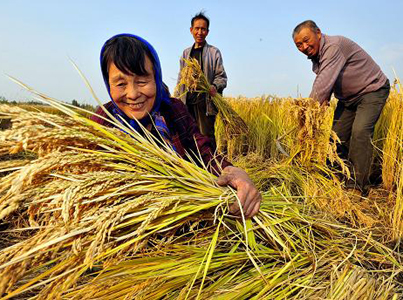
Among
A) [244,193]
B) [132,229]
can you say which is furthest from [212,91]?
[132,229]

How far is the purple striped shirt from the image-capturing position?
9.86 feet

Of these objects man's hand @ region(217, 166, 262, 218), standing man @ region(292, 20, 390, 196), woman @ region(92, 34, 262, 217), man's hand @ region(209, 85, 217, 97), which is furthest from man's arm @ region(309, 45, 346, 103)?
man's hand @ region(217, 166, 262, 218)

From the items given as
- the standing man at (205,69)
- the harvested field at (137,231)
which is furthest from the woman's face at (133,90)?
the standing man at (205,69)

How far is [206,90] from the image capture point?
4.09 metres

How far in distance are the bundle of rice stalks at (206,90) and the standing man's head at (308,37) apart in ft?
4.19

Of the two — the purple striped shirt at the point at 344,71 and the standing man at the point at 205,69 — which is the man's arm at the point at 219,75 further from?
the purple striped shirt at the point at 344,71

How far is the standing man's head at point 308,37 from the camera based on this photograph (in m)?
3.11

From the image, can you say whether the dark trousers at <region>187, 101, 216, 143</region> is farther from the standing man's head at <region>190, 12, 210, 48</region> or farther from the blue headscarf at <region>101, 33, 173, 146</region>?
the blue headscarf at <region>101, 33, 173, 146</region>

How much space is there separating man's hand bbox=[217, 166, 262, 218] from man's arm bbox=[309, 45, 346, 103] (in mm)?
2185

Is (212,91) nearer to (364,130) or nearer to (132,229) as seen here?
(364,130)

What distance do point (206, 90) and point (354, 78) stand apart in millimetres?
1870

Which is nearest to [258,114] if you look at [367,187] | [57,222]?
[367,187]

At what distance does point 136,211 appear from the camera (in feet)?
3.20

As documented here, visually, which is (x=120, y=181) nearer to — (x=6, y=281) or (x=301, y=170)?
(x=6, y=281)
